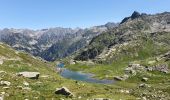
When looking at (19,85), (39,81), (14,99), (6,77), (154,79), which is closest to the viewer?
(14,99)

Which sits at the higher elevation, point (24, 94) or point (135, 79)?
point (24, 94)

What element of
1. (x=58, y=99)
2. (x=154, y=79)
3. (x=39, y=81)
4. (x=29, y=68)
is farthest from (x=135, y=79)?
(x=58, y=99)

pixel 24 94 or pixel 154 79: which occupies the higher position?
pixel 24 94

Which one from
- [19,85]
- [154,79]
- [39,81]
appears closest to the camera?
[19,85]

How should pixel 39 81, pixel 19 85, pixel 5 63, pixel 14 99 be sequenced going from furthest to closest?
pixel 5 63
pixel 39 81
pixel 19 85
pixel 14 99

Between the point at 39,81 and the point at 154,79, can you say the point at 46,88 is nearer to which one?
the point at 39,81

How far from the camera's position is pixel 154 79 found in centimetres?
19525

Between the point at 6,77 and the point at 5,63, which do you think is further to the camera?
the point at 5,63

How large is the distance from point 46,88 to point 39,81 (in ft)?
21.7

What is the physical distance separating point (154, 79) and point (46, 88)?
462ft

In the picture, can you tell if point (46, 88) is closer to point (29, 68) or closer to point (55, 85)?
point (55, 85)

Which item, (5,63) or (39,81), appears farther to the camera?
(5,63)

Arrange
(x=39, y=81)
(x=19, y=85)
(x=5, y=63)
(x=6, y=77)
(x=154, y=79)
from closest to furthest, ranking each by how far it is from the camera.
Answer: (x=19, y=85)
(x=6, y=77)
(x=39, y=81)
(x=5, y=63)
(x=154, y=79)

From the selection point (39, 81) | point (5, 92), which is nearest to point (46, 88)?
point (39, 81)
